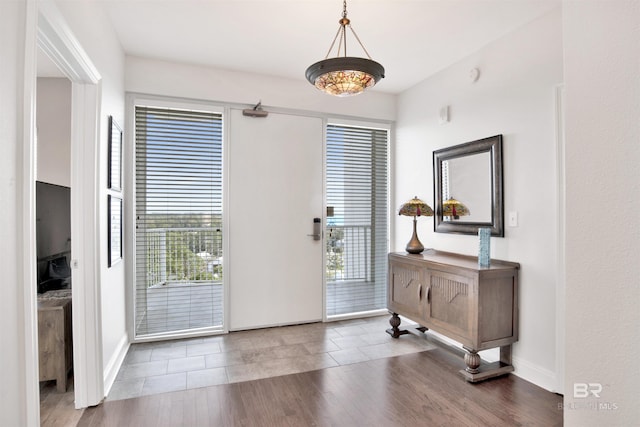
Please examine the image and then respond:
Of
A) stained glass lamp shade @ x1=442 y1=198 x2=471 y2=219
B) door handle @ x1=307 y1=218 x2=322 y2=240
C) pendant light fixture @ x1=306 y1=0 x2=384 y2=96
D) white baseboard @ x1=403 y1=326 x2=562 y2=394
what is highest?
pendant light fixture @ x1=306 y1=0 x2=384 y2=96

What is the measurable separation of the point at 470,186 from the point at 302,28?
2.02 metres

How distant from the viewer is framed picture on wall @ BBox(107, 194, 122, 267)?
2.60 metres

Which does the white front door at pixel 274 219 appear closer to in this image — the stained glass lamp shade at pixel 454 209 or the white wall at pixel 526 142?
the stained glass lamp shade at pixel 454 209

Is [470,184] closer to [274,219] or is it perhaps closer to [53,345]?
[274,219]

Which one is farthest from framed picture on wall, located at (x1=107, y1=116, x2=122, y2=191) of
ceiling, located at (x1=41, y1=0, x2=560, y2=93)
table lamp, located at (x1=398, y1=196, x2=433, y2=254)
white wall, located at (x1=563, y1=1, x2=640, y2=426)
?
white wall, located at (x1=563, y1=1, x2=640, y2=426)

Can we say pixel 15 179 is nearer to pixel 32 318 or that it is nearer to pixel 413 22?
pixel 32 318

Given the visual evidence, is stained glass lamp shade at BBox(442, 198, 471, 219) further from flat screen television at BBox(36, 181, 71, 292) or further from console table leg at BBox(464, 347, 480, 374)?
flat screen television at BBox(36, 181, 71, 292)

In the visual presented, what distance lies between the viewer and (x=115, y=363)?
2.71 meters

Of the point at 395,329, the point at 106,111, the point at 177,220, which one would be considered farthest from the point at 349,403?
the point at 106,111

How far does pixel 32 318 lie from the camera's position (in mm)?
1347

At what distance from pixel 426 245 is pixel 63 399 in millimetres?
3352

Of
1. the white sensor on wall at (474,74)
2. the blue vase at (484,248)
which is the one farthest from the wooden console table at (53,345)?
the white sensor on wall at (474,74)

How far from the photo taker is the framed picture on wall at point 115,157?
8.53ft

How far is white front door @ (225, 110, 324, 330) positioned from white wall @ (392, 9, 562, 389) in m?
1.56
